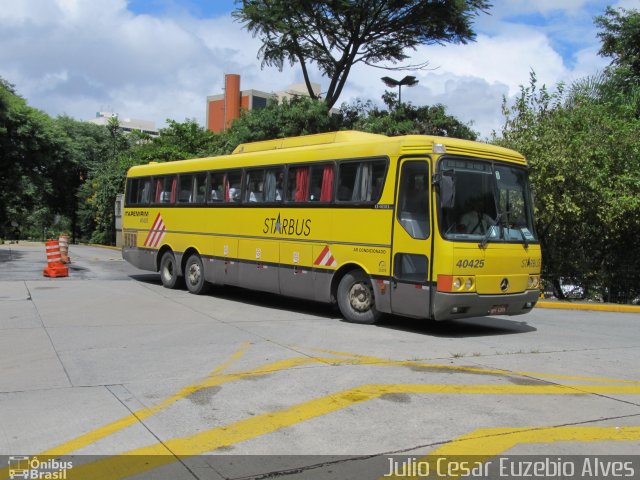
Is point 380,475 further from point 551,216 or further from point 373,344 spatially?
point 551,216

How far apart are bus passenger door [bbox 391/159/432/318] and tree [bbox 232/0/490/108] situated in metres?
17.0

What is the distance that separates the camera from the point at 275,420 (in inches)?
217

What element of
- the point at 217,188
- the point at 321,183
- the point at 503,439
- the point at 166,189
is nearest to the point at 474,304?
the point at 321,183

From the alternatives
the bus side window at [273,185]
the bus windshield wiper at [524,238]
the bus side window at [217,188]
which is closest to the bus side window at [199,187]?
the bus side window at [217,188]

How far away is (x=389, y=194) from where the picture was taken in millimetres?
10555

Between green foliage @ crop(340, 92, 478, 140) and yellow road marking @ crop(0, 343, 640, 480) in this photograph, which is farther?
green foliage @ crop(340, 92, 478, 140)

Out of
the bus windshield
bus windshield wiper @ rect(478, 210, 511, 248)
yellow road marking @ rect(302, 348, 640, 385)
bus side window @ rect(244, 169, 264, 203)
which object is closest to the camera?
yellow road marking @ rect(302, 348, 640, 385)

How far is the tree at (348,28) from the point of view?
26047 millimetres

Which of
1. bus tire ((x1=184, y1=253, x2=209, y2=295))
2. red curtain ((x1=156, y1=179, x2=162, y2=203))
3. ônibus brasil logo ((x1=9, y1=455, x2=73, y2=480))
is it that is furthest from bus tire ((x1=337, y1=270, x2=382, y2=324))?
red curtain ((x1=156, y1=179, x2=162, y2=203))

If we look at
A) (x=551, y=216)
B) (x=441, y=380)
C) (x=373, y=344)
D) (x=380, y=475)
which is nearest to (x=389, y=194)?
(x=373, y=344)

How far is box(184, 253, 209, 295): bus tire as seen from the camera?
15.3m

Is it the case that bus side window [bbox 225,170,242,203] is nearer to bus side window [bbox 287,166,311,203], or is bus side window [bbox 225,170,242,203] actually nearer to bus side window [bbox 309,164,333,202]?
bus side window [bbox 287,166,311,203]

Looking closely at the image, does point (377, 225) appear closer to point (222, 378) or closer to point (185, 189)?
point (222, 378)

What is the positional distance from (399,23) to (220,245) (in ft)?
54.0
